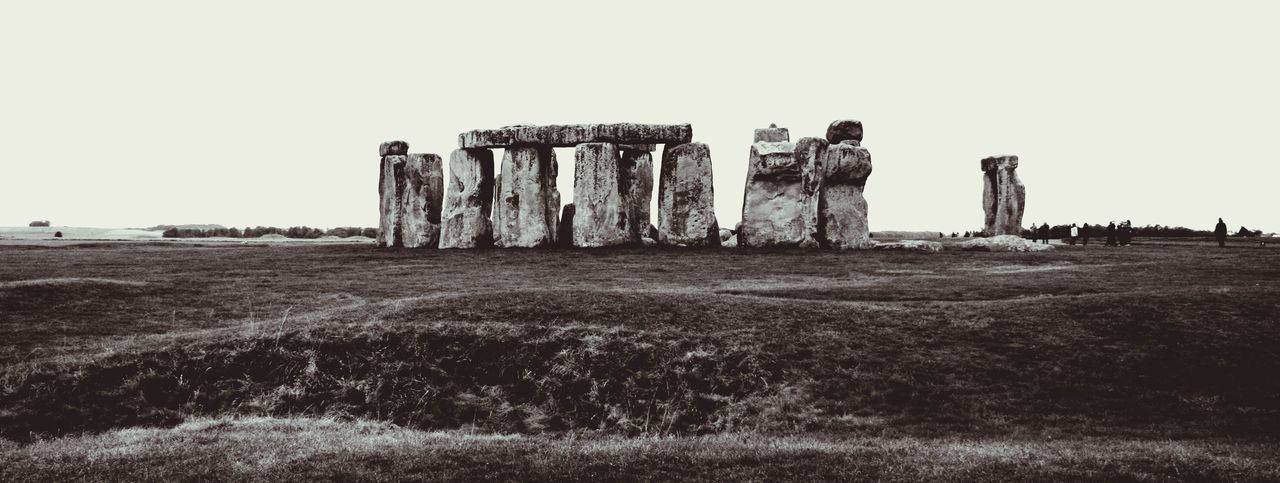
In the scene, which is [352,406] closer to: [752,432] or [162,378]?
[162,378]

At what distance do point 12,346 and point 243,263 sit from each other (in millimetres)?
12376

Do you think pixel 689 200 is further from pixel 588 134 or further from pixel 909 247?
pixel 909 247

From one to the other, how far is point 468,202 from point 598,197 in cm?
460

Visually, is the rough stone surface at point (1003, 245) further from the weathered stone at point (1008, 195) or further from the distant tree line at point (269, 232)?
the distant tree line at point (269, 232)

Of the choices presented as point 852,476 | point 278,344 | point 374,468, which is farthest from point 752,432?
point 278,344

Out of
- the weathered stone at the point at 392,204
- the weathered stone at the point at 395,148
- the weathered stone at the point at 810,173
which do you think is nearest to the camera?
the weathered stone at the point at 810,173

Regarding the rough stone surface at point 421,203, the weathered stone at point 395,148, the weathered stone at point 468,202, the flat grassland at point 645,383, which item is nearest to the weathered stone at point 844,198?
the weathered stone at point 468,202

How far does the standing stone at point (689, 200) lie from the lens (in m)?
31.4

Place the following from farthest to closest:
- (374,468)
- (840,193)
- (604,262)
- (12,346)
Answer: (840,193) < (604,262) < (12,346) < (374,468)

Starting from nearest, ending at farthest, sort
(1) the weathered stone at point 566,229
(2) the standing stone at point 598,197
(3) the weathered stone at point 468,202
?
1. (2) the standing stone at point 598,197
2. (3) the weathered stone at point 468,202
3. (1) the weathered stone at point 566,229

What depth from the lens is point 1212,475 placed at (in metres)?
8.65

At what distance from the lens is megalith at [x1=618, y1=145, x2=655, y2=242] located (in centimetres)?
3228

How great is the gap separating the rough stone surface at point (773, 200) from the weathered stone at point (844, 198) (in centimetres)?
123

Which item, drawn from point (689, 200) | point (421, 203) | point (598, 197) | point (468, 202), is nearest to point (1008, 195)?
point (689, 200)
